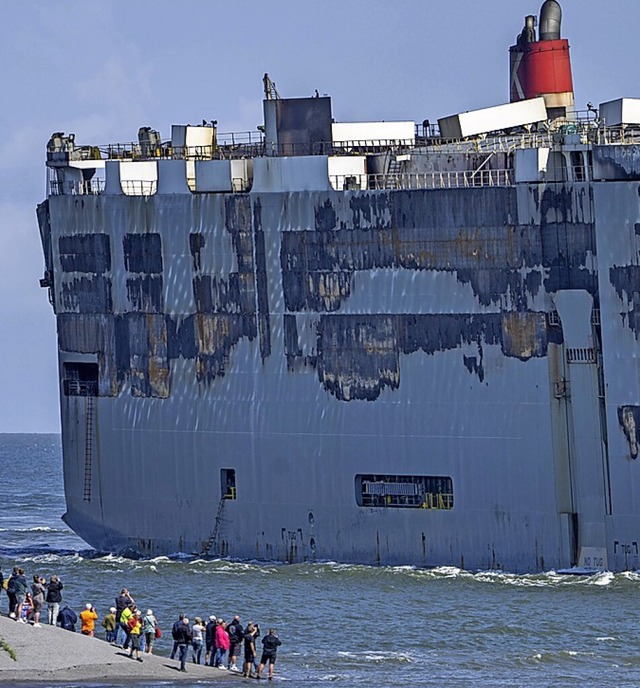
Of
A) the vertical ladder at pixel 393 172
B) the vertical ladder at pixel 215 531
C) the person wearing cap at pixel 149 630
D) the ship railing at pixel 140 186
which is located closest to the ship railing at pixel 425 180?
the vertical ladder at pixel 393 172

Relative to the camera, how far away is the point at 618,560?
5550 cm

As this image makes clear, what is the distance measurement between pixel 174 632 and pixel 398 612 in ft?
Result: 32.0

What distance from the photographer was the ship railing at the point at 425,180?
57.8 meters

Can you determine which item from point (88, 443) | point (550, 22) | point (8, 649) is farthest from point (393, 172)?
point (8, 649)

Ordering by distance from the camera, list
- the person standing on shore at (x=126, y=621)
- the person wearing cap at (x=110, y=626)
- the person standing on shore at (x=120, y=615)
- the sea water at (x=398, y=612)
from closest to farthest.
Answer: the person standing on shore at (x=126, y=621) → the person standing on shore at (x=120, y=615) → the person wearing cap at (x=110, y=626) → the sea water at (x=398, y=612)

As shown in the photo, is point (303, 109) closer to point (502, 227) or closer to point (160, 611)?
point (502, 227)

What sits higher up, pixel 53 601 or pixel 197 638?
pixel 53 601

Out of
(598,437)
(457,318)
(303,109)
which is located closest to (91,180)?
(303,109)

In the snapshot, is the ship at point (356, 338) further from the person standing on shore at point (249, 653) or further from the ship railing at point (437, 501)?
the person standing on shore at point (249, 653)

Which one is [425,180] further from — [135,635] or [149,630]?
[135,635]

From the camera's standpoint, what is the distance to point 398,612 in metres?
52.5

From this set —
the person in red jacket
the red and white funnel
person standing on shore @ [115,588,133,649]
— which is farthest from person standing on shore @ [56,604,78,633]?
the red and white funnel

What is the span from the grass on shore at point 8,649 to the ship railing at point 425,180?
1939cm

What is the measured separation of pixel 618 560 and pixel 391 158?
44.3 ft
